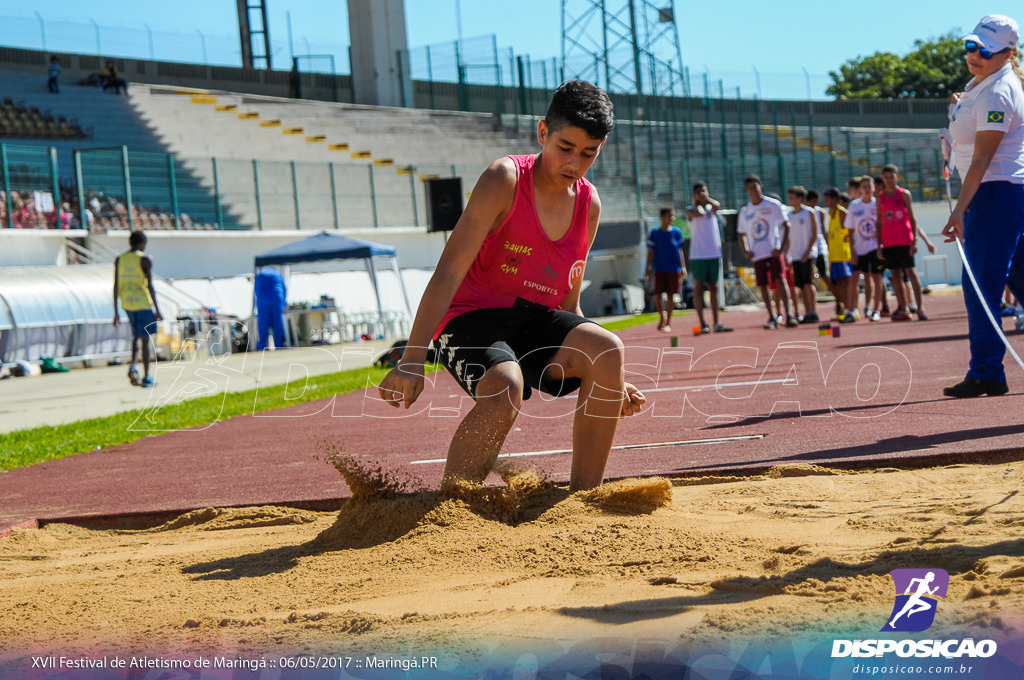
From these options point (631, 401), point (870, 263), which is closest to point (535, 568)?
point (631, 401)

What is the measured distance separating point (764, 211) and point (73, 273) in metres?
14.9

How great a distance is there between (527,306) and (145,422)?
6.41 meters

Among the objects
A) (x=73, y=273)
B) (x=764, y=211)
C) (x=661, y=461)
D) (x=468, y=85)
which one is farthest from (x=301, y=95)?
(x=661, y=461)

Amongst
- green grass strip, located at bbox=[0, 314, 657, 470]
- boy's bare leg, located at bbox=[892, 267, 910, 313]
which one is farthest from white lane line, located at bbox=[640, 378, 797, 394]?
boy's bare leg, located at bbox=[892, 267, 910, 313]

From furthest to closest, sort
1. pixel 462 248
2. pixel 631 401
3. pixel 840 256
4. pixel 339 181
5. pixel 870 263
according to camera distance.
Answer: pixel 339 181 → pixel 840 256 → pixel 870 263 → pixel 631 401 → pixel 462 248

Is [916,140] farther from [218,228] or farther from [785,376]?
[785,376]

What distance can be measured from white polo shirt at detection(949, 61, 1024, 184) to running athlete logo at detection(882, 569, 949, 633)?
3930 millimetres

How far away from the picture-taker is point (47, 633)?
9.32ft

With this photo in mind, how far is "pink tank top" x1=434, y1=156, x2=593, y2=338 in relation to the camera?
3883 mm

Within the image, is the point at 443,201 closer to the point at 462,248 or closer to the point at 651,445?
the point at 651,445

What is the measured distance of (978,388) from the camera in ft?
19.9

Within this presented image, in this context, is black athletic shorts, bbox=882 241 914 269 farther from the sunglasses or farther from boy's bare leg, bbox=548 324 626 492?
boy's bare leg, bbox=548 324 626 492

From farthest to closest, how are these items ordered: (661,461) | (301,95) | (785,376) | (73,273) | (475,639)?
(301,95) → (73,273) → (785,376) → (661,461) → (475,639)

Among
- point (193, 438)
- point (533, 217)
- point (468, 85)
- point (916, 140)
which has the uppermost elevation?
point (468, 85)
